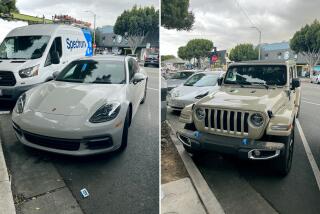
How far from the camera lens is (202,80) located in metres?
2.72

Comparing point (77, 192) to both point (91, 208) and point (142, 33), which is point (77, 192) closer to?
point (91, 208)

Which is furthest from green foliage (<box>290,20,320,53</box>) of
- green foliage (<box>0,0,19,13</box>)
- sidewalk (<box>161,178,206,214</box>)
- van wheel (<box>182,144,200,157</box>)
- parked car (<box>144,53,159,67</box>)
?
green foliage (<box>0,0,19,13</box>)

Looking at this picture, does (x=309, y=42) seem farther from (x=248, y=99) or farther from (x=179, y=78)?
(x=179, y=78)

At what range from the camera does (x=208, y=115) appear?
225 centimetres

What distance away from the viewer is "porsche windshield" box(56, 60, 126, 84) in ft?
8.13

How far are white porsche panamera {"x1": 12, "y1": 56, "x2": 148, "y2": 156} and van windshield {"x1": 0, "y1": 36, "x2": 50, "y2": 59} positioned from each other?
299 mm

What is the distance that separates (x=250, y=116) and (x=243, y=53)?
0.50 metres

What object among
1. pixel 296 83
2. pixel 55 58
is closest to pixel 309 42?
pixel 296 83

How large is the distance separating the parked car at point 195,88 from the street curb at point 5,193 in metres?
1.38

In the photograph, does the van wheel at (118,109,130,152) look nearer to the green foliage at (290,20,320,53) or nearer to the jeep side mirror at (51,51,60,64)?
the jeep side mirror at (51,51,60,64)

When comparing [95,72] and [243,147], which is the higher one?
[95,72]

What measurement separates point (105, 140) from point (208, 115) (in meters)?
0.83

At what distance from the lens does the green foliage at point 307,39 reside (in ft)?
5.94

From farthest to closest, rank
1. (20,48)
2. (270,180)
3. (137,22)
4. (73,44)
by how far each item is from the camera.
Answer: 1. (73,44)
2. (20,48)
3. (270,180)
4. (137,22)
